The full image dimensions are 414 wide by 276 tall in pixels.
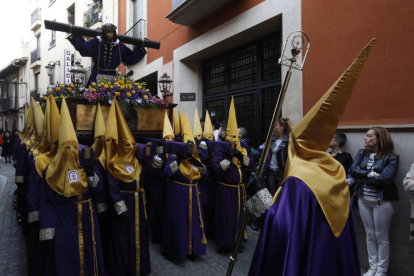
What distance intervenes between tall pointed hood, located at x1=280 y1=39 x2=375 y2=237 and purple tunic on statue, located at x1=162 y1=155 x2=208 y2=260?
9.48 ft

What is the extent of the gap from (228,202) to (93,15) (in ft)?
47.7

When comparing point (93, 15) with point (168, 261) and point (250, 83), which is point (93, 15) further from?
point (168, 261)

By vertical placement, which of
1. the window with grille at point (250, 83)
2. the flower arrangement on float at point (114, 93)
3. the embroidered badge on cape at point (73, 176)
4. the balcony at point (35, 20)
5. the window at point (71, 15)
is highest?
the balcony at point (35, 20)

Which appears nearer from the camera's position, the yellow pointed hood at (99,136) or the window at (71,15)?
the yellow pointed hood at (99,136)

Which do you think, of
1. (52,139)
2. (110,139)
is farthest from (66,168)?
(110,139)

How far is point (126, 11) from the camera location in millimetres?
12859

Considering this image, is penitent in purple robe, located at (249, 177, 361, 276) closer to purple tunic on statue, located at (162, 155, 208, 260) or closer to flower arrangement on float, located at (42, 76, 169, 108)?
purple tunic on statue, located at (162, 155, 208, 260)

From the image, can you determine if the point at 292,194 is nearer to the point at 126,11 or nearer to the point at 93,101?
the point at 93,101

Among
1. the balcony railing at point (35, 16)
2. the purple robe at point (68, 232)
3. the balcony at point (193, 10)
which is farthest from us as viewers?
the balcony railing at point (35, 16)

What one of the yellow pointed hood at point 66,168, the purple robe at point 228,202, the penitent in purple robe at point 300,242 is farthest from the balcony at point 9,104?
the penitent in purple robe at point 300,242

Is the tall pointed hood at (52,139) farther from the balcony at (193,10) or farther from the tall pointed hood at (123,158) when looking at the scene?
the balcony at (193,10)

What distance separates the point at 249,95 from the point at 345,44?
11.1 feet

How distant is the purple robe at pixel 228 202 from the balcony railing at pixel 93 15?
42.6ft

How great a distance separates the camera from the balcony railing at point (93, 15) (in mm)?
15492
